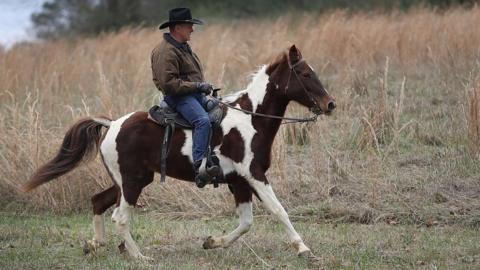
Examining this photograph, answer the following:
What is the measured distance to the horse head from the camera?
7.87m

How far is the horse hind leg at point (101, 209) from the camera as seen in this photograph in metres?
→ 8.43

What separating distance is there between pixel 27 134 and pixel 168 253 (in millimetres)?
3748

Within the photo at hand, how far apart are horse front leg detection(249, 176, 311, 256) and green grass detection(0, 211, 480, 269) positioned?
0.39 feet

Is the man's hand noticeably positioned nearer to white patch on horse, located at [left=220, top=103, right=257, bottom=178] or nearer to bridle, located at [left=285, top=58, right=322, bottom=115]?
white patch on horse, located at [left=220, top=103, right=257, bottom=178]

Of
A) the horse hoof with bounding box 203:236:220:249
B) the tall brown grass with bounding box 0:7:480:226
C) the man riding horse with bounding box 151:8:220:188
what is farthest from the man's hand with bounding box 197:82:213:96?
the tall brown grass with bounding box 0:7:480:226

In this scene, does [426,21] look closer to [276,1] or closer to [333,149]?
[333,149]

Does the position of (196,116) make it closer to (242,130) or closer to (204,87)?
(204,87)

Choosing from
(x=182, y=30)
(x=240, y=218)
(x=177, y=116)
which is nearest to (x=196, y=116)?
(x=177, y=116)

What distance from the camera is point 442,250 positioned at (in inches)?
309

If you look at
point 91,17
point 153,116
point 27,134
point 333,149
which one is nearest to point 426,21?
point 333,149

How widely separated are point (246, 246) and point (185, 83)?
5.93 feet

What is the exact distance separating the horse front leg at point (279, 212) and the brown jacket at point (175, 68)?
1071 mm

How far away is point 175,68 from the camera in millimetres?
7926

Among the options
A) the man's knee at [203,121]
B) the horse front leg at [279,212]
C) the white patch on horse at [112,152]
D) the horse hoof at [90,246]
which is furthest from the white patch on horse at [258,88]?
the horse hoof at [90,246]
